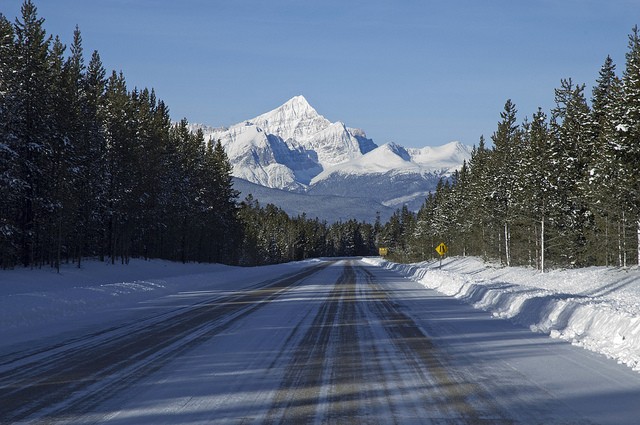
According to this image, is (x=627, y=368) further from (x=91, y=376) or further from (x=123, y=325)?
(x=123, y=325)

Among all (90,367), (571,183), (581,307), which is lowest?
(90,367)

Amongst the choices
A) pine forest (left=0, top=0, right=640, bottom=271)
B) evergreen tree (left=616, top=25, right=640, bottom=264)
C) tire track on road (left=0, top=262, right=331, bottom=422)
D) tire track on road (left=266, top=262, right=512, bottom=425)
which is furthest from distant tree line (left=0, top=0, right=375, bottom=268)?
evergreen tree (left=616, top=25, right=640, bottom=264)

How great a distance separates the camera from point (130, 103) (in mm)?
53156

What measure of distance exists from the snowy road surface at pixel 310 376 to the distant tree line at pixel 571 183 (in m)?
20.0

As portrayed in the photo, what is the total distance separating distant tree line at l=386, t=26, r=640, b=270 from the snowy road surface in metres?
20.0

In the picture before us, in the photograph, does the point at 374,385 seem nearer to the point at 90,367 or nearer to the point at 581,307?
the point at 90,367

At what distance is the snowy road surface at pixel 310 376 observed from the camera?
246 inches

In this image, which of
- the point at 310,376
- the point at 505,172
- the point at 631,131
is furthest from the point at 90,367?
the point at 505,172

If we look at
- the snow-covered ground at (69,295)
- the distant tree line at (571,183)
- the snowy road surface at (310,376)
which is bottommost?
the snow-covered ground at (69,295)

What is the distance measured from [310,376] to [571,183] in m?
37.1

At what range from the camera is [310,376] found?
816 cm

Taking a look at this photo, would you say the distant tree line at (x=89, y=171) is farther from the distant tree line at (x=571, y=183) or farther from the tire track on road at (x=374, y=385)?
the distant tree line at (x=571, y=183)

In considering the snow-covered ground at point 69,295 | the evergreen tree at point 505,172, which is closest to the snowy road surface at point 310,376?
the snow-covered ground at point 69,295

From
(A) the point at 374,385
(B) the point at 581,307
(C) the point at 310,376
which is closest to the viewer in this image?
(A) the point at 374,385
